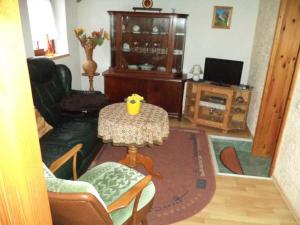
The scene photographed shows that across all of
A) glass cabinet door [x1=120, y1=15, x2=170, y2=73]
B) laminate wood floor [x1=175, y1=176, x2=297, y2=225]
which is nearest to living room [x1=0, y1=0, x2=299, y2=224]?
glass cabinet door [x1=120, y1=15, x2=170, y2=73]

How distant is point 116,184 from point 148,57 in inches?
110

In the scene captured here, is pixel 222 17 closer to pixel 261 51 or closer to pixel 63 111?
pixel 261 51

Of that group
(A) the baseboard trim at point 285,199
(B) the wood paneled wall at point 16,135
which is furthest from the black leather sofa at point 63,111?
(A) the baseboard trim at point 285,199

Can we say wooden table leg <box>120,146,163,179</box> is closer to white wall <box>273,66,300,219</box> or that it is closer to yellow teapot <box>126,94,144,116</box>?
yellow teapot <box>126,94,144,116</box>

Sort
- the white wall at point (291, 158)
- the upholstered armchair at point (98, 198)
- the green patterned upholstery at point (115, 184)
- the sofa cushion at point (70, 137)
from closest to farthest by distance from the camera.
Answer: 1. the upholstered armchair at point (98, 198)
2. the green patterned upholstery at point (115, 184)
3. the white wall at point (291, 158)
4. the sofa cushion at point (70, 137)

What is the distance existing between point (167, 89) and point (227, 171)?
1657 millimetres

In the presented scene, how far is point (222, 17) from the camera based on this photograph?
147 inches

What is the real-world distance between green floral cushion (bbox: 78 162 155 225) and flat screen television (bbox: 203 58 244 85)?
253 centimetres

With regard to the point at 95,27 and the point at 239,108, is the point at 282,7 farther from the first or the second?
the point at 95,27

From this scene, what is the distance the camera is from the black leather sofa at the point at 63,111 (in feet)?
7.57

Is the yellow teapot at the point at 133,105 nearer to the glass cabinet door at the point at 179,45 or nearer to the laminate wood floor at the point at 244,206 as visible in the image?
the laminate wood floor at the point at 244,206

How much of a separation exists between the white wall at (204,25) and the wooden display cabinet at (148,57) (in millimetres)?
261

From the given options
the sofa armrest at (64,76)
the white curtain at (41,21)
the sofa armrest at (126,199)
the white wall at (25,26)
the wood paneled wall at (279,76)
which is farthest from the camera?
the white curtain at (41,21)

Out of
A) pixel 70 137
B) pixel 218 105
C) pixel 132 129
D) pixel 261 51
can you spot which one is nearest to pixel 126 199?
pixel 132 129
